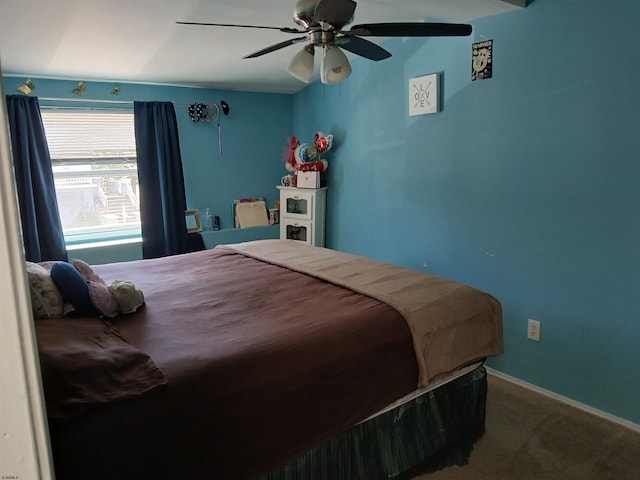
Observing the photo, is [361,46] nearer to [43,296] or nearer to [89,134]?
[43,296]

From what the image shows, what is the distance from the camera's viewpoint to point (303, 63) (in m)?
2.24

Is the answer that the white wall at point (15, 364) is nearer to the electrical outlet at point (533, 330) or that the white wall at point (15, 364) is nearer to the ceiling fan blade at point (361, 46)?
the ceiling fan blade at point (361, 46)

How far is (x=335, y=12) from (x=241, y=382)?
4.70ft

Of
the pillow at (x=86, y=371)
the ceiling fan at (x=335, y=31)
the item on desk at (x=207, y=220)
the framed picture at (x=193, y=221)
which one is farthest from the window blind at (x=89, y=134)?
the pillow at (x=86, y=371)

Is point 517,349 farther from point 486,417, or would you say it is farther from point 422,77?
point 422,77

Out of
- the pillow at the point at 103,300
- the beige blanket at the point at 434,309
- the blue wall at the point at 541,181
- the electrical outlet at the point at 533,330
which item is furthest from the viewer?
the electrical outlet at the point at 533,330

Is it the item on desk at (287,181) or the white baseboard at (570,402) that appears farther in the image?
the item on desk at (287,181)

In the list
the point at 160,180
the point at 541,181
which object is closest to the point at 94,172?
the point at 160,180

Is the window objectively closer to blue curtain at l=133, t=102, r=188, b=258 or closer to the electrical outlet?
blue curtain at l=133, t=102, r=188, b=258

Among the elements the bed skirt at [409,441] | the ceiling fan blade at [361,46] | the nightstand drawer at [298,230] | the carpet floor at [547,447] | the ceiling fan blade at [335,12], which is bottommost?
the carpet floor at [547,447]

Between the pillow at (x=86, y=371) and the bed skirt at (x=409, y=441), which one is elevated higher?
the pillow at (x=86, y=371)

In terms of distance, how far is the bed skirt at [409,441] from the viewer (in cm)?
172

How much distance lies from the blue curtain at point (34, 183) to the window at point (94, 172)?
9.5 inches

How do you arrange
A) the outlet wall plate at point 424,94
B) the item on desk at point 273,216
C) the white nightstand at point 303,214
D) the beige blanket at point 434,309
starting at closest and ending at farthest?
the beige blanket at point 434,309
the outlet wall plate at point 424,94
the white nightstand at point 303,214
the item on desk at point 273,216
